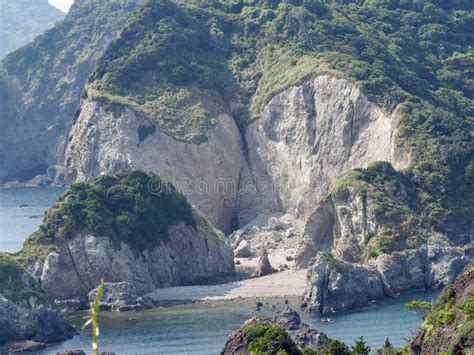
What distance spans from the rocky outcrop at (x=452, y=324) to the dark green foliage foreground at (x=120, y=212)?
5721cm

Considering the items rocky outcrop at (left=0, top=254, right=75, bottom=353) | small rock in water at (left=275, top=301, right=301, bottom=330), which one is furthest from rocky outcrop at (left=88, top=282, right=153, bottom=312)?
small rock in water at (left=275, top=301, right=301, bottom=330)

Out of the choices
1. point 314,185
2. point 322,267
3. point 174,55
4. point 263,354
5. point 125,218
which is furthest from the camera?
point 174,55

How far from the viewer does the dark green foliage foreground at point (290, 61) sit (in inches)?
5620

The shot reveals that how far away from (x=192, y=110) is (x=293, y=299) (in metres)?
46.8

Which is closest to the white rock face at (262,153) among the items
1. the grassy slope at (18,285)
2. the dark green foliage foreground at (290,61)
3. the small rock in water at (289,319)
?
the dark green foliage foreground at (290,61)

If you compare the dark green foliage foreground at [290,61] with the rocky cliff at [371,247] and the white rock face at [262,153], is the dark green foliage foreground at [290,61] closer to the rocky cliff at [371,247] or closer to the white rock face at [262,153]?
the white rock face at [262,153]

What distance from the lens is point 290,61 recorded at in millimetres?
159125

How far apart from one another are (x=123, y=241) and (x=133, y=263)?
6.54 feet

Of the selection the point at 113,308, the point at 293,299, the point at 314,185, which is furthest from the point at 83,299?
the point at 314,185

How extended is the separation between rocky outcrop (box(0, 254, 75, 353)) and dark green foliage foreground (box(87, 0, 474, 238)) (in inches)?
1655

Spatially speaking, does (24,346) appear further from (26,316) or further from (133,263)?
(133,263)

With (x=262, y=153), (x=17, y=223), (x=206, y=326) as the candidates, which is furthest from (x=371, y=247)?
(x=17, y=223)

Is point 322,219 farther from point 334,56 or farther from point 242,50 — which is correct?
point 242,50

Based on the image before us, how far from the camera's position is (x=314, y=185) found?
482 feet
